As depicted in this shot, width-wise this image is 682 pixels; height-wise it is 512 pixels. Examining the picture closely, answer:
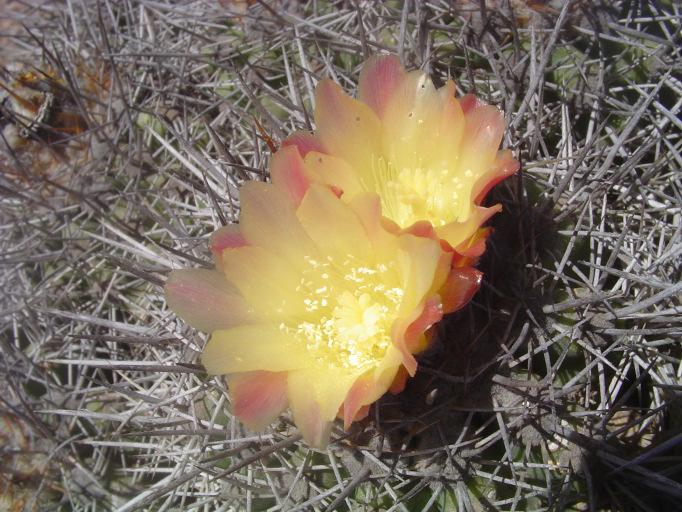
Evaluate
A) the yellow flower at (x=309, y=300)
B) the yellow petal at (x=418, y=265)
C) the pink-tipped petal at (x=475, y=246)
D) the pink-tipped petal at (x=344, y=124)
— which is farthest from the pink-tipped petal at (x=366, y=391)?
the pink-tipped petal at (x=344, y=124)

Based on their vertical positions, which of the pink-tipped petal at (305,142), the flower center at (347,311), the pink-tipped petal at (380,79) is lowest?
the flower center at (347,311)

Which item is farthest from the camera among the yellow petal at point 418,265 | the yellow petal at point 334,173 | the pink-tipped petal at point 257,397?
the yellow petal at point 334,173

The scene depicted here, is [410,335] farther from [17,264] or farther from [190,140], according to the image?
[17,264]

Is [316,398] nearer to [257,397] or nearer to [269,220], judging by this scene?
[257,397]

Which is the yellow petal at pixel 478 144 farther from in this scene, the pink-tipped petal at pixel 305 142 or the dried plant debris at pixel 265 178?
the pink-tipped petal at pixel 305 142

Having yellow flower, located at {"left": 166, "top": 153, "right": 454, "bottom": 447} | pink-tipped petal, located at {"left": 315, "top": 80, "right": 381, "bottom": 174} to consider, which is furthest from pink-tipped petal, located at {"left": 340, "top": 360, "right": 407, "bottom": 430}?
pink-tipped petal, located at {"left": 315, "top": 80, "right": 381, "bottom": 174}

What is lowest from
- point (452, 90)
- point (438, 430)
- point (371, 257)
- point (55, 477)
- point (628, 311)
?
point (55, 477)

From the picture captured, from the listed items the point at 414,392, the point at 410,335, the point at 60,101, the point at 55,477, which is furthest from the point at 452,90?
the point at 55,477
